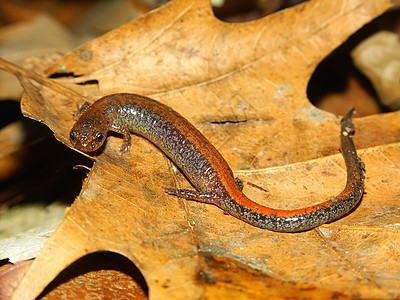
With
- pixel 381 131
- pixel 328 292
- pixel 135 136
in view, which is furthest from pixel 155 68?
pixel 328 292

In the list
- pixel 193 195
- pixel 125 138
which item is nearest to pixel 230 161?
pixel 193 195

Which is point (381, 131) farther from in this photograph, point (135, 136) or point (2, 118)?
point (2, 118)

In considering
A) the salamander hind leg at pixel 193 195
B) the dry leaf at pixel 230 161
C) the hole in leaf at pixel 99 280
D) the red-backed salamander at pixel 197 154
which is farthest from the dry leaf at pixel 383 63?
the hole in leaf at pixel 99 280

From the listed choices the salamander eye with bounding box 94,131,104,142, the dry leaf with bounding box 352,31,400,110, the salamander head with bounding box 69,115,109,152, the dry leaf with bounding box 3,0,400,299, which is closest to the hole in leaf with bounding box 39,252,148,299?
the dry leaf with bounding box 3,0,400,299

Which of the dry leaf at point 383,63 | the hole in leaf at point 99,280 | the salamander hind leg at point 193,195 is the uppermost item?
the dry leaf at point 383,63

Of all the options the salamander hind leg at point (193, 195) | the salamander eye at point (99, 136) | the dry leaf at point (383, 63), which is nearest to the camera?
the salamander hind leg at point (193, 195)

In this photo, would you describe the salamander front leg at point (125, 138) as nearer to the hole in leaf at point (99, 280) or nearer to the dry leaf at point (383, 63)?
the hole in leaf at point (99, 280)

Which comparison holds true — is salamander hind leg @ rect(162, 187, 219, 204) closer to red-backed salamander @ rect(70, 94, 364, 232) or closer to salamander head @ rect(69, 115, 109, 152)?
red-backed salamander @ rect(70, 94, 364, 232)
